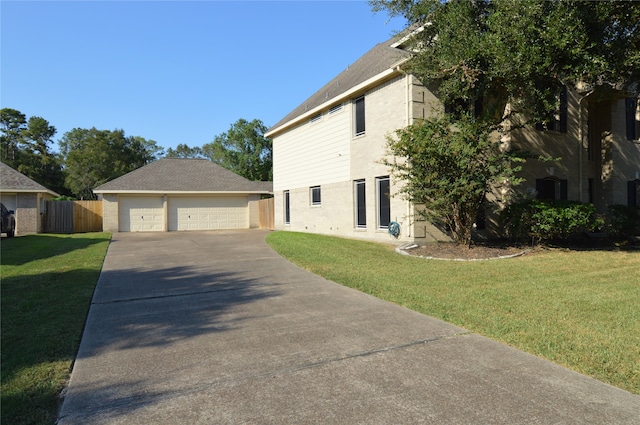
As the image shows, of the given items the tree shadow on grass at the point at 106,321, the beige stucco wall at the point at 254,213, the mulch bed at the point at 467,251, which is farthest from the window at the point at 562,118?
the beige stucco wall at the point at 254,213

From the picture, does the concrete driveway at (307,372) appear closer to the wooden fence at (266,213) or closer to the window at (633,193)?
the window at (633,193)

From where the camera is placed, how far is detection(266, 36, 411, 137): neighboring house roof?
1412 centimetres

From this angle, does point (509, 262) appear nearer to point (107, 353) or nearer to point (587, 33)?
point (587, 33)

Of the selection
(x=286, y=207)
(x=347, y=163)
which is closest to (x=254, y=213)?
(x=286, y=207)

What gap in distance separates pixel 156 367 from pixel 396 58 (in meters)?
13.1

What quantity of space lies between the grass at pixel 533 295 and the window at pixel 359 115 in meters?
5.76

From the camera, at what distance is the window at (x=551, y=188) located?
15.6 m

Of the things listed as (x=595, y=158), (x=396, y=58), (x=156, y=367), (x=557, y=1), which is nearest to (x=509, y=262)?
(x=557, y=1)

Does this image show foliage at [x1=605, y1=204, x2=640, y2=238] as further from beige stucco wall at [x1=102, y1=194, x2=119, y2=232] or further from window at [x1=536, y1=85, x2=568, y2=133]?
beige stucco wall at [x1=102, y1=194, x2=119, y2=232]

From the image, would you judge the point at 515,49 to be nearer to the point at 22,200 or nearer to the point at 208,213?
the point at 208,213

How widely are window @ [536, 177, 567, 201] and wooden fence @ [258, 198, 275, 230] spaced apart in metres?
14.8

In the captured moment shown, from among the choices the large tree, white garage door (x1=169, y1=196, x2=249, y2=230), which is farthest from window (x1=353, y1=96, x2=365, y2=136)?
white garage door (x1=169, y1=196, x2=249, y2=230)

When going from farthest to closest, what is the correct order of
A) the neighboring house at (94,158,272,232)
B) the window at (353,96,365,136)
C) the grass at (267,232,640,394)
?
1. the neighboring house at (94,158,272,232)
2. the window at (353,96,365,136)
3. the grass at (267,232,640,394)

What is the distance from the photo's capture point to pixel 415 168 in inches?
465
